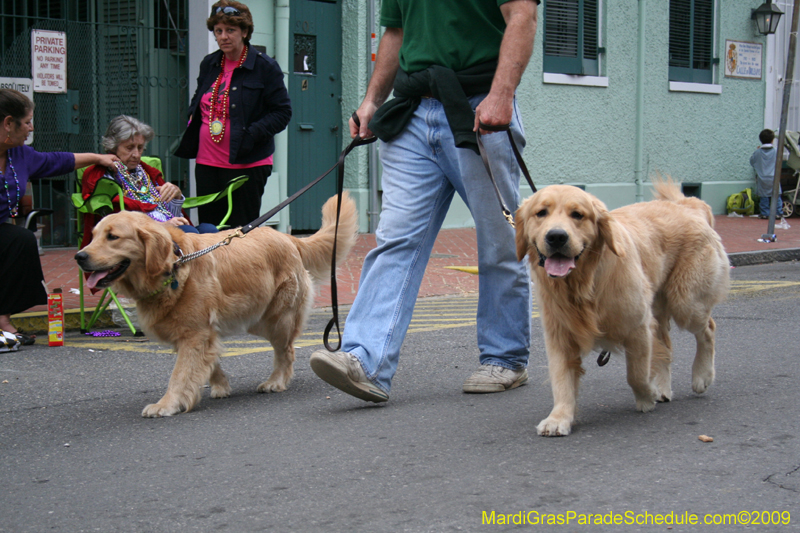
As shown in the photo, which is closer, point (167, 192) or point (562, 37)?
point (167, 192)

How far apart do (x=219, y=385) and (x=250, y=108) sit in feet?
7.96

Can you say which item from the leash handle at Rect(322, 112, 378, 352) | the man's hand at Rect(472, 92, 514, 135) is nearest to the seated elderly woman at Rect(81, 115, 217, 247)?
the leash handle at Rect(322, 112, 378, 352)

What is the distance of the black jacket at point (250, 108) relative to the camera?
6117mm

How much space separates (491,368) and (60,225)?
7524mm

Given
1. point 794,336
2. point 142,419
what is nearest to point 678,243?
point 794,336

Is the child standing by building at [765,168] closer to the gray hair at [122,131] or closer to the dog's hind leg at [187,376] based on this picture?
the gray hair at [122,131]

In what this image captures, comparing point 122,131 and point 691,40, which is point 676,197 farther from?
point 691,40

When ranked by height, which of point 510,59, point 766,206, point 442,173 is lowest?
point 766,206

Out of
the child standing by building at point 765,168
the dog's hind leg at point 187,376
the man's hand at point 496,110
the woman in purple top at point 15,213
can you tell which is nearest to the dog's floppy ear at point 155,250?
the dog's hind leg at point 187,376

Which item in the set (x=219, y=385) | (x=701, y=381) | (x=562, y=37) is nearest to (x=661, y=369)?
(x=701, y=381)

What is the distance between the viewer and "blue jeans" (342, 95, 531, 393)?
159 inches

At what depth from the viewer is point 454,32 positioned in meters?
4.06

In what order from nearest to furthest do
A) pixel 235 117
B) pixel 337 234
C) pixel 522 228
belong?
1. pixel 522 228
2. pixel 337 234
3. pixel 235 117

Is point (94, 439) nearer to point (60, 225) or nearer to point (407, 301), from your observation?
point (407, 301)
